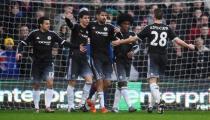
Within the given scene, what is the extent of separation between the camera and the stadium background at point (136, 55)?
55.5ft

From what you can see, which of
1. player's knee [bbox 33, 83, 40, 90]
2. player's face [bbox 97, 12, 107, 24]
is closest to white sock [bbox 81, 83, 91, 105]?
player's knee [bbox 33, 83, 40, 90]

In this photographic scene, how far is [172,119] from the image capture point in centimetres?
1227

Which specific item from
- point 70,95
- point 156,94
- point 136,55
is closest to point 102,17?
point 70,95

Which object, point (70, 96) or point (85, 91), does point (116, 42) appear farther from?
point (70, 96)

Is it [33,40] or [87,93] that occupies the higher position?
[33,40]

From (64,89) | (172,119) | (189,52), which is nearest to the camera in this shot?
(172,119)

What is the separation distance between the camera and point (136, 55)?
17984 millimetres

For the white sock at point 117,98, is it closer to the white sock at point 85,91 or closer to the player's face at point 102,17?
the white sock at point 85,91

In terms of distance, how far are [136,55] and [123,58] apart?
7.40 ft

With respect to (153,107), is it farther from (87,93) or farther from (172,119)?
(172,119)

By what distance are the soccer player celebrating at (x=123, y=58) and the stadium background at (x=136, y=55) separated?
1373 millimetres

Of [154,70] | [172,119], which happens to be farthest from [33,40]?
[172,119]

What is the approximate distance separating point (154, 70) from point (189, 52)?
3.51m

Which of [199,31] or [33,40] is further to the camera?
[199,31]
